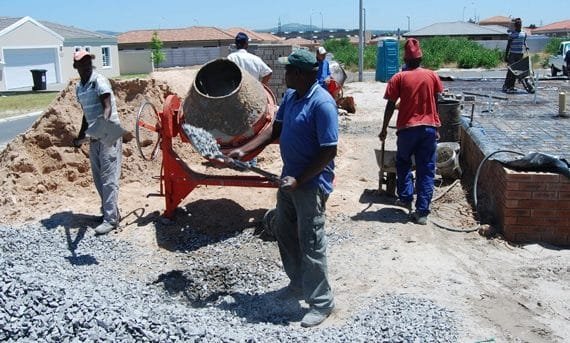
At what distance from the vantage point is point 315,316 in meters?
4.02

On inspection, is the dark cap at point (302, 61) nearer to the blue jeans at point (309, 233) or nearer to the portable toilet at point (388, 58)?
the blue jeans at point (309, 233)

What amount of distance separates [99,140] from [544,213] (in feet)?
13.5

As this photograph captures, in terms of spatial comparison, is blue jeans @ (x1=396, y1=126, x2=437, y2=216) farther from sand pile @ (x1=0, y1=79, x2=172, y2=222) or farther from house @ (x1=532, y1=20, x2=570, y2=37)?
house @ (x1=532, y1=20, x2=570, y2=37)

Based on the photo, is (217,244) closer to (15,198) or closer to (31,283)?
(31,283)

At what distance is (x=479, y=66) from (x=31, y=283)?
118ft

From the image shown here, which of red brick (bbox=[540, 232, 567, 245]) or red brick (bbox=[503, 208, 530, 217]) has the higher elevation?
red brick (bbox=[503, 208, 530, 217])

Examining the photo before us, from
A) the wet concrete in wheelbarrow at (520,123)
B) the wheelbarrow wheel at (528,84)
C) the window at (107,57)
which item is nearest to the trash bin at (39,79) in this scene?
the window at (107,57)

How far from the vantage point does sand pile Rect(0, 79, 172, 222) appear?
6.82 meters

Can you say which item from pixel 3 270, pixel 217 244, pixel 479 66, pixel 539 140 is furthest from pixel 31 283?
pixel 479 66

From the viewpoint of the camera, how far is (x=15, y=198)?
6730mm

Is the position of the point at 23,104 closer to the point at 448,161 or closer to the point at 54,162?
the point at 54,162

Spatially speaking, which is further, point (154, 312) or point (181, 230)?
point (181, 230)

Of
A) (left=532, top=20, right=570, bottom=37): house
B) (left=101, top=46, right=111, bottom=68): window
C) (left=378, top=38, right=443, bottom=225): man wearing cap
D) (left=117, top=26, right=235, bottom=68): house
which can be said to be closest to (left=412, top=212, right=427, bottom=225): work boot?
(left=378, top=38, right=443, bottom=225): man wearing cap

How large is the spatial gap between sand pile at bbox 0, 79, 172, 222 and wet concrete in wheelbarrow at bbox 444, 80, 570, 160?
416 centimetres
